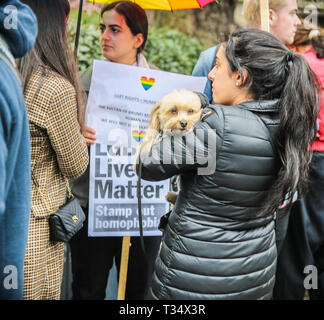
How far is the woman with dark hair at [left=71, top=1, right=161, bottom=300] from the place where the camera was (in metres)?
2.75

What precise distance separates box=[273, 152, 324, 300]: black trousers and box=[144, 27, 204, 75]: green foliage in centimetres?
347

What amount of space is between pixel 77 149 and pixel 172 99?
633 millimetres

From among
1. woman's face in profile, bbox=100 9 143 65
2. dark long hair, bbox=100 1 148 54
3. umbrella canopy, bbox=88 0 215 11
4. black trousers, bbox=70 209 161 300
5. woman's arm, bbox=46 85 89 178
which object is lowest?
black trousers, bbox=70 209 161 300

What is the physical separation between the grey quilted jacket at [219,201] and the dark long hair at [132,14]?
4.31 ft

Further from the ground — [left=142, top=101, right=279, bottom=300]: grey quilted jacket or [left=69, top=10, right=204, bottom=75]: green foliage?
[left=69, top=10, right=204, bottom=75]: green foliage

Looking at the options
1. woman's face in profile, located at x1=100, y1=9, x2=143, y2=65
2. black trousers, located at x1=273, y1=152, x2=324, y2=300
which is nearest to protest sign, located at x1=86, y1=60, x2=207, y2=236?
woman's face in profile, located at x1=100, y1=9, x2=143, y2=65

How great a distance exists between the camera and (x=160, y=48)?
5977 mm

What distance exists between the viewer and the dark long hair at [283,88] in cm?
184

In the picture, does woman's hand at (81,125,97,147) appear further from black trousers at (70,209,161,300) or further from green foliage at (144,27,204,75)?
green foliage at (144,27,204,75)

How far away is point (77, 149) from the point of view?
197cm

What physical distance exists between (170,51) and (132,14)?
3329 millimetres

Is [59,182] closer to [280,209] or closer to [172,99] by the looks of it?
[172,99]

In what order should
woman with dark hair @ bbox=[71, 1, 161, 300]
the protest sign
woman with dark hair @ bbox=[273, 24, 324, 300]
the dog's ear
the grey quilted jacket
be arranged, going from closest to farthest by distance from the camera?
the grey quilted jacket
the dog's ear
the protest sign
woman with dark hair @ bbox=[71, 1, 161, 300]
woman with dark hair @ bbox=[273, 24, 324, 300]
